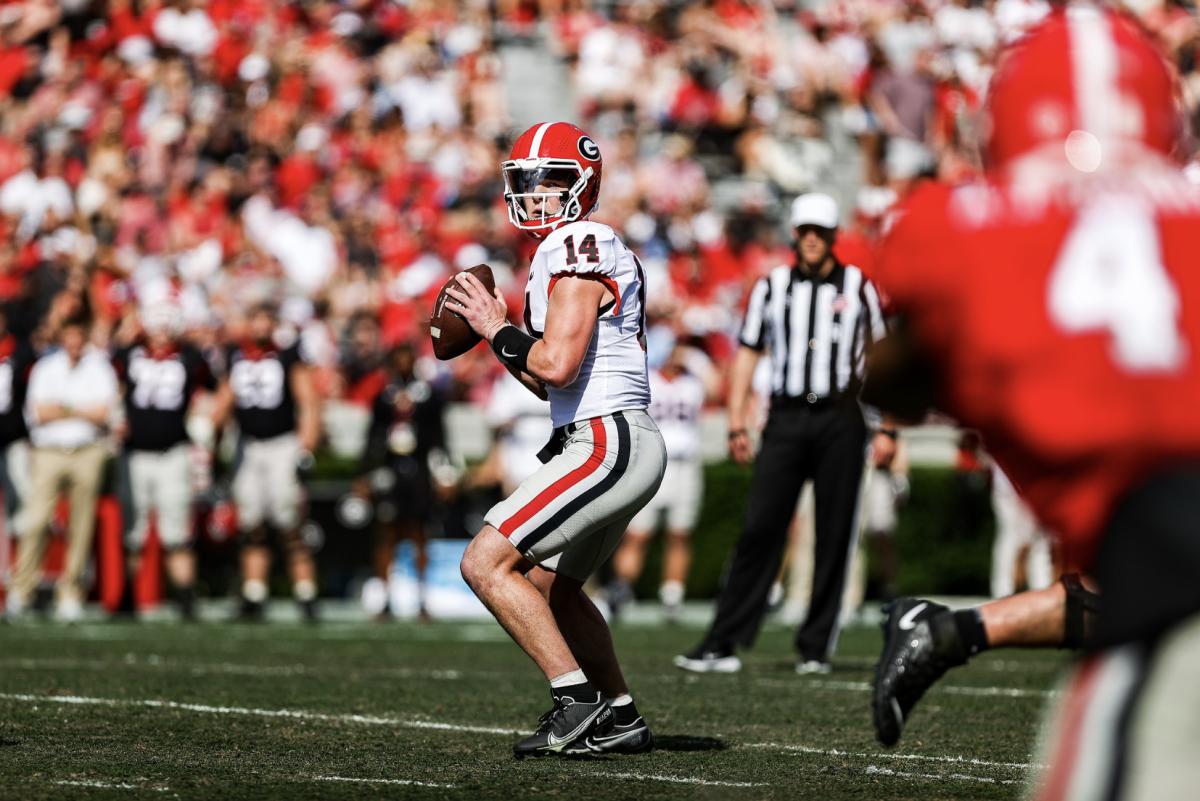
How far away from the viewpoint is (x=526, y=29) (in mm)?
19016

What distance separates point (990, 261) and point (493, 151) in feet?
49.9

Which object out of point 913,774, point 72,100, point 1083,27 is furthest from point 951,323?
point 72,100

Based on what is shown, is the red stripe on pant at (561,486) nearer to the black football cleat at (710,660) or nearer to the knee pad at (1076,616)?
the knee pad at (1076,616)

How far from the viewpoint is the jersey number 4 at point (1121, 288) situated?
2.52 m

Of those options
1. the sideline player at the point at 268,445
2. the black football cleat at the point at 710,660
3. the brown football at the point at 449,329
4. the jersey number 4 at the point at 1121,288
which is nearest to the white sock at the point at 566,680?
the brown football at the point at 449,329

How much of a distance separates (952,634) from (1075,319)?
4.27 feet

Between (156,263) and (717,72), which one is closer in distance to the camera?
(156,263)

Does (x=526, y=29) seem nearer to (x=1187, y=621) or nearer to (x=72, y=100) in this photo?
(x=72, y=100)

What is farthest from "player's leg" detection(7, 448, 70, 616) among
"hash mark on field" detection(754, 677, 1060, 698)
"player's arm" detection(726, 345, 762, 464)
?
"hash mark on field" detection(754, 677, 1060, 698)

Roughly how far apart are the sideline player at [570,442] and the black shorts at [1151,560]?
8.99 feet

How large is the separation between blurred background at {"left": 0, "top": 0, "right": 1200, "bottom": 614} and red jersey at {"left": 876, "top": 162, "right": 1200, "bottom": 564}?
34.4 feet

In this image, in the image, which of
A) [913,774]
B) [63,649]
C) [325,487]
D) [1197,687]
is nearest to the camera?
[1197,687]

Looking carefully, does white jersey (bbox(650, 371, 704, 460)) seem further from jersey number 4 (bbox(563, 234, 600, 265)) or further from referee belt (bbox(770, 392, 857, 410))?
jersey number 4 (bbox(563, 234, 600, 265))

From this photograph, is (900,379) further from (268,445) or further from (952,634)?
(268,445)
